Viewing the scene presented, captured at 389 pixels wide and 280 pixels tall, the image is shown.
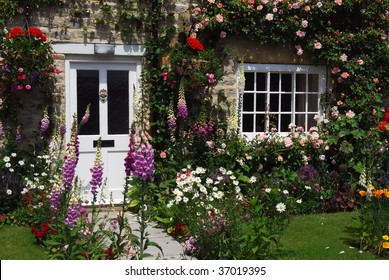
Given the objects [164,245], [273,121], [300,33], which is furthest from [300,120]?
[164,245]

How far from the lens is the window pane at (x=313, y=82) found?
9.06m

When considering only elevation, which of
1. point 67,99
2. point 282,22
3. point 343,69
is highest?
point 282,22

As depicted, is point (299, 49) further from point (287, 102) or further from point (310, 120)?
point (310, 120)

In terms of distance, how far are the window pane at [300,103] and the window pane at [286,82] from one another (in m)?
0.27

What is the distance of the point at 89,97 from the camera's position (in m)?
7.80

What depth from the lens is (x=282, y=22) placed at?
27.4ft

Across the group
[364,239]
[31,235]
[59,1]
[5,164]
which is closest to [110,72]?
[59,1]

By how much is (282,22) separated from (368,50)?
168 cm

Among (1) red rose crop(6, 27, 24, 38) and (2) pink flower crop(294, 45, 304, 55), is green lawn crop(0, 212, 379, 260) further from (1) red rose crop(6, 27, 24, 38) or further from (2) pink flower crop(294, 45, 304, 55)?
(2) pink flower crop(294, 45, 304, 55)

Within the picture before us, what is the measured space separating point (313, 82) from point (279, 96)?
2.58 ft

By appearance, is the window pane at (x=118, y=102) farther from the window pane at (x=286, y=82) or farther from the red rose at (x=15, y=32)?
the window pane at (x=286, y=82)

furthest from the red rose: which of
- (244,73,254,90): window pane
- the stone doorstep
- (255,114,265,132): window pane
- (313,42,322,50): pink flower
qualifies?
(313,42,322,50): pink flower

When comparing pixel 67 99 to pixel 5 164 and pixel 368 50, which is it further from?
pixel 368 50

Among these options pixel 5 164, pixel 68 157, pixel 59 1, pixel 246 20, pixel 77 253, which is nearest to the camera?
pixel 68 157
